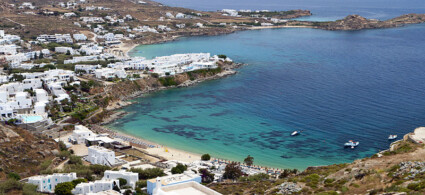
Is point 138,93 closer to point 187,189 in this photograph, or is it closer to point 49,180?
point 49,180

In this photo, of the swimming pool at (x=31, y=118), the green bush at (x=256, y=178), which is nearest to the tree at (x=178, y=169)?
the green bush at (x=256, y=178)

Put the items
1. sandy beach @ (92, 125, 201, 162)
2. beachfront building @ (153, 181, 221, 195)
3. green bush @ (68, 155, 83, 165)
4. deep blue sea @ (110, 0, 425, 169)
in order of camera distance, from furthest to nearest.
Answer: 1. deep blue sea @ (110, 0, 425, 169)
2. sandy beach @ (92, 125, 201, 162)
3. green bush @ (68, 155, 83, 165)
4. beachfront building @ (153, 181, 221, 195)

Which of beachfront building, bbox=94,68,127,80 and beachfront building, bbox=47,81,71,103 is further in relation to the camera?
beachfront building, bbox=94,68,127,80

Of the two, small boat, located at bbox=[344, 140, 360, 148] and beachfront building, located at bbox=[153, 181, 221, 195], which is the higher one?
beachfront building, located at bbox=[153, 181, 221, 195]

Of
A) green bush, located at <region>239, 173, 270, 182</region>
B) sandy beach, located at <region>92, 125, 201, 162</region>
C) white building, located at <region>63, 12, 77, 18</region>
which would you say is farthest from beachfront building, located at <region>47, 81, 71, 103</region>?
white building, located at <region>63, 12, 77, 18</region>

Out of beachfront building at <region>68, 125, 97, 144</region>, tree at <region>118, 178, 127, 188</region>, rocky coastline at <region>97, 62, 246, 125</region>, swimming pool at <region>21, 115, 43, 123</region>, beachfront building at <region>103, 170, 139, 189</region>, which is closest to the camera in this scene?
tree at <region>118, 178, 127, 188</region>

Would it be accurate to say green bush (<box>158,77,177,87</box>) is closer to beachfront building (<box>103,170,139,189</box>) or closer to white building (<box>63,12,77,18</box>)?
beachfront building (<box>103,170,139,189</box>)

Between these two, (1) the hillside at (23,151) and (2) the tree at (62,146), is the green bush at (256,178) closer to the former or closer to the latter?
(1) the hillside at (23,151)

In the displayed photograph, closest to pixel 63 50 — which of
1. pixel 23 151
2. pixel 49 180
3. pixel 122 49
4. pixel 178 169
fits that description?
pixel 122 49
